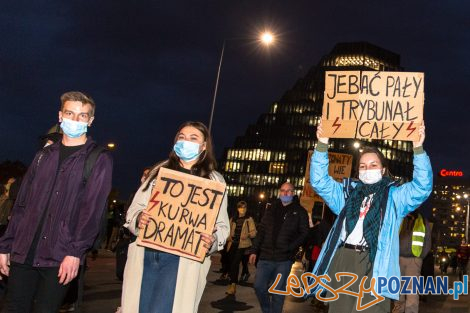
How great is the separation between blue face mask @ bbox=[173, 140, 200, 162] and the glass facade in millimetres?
132140

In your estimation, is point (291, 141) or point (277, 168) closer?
point (277, 168)

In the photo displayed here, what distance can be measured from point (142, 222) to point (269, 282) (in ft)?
12.7

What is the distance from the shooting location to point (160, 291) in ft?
14.5

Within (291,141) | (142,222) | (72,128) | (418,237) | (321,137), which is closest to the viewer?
(72,128)

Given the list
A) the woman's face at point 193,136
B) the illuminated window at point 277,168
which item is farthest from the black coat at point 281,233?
the illuminated window at point 277,168

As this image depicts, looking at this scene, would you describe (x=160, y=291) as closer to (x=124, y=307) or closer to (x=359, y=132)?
(x=124, y=307)

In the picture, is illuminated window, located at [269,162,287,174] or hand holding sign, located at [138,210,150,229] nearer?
hand holding sign, located at [138,210,150,229]

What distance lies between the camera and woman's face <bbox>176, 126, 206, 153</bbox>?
16.3 ft

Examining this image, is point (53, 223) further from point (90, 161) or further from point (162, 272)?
point (162, 272)

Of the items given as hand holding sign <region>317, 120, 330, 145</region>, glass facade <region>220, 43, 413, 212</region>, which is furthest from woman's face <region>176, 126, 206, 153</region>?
glass facade <region>220, 43, 413, 212</region>

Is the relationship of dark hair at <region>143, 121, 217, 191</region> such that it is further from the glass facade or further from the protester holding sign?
the glass facade

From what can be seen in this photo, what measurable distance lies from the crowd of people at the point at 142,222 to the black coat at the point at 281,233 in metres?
2.81

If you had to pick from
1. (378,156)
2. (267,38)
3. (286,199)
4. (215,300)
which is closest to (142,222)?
(378,156)

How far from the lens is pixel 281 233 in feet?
27.1
